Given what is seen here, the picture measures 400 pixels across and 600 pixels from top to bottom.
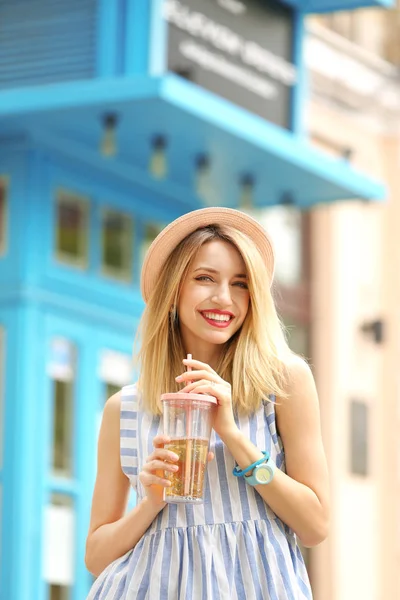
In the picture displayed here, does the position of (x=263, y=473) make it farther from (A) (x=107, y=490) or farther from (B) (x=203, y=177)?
(B) (x=203, y=177)

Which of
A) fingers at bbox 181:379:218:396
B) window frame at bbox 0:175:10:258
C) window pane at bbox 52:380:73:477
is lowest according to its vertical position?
fingers at bbox 181:379:218:396

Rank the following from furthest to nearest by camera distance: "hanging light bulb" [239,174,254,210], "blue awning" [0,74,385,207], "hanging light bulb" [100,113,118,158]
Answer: "hanging light bulb" [239,174,254,210] → "hanging light bulb" [100,113,118,158] → "blue awning" [0,74,385,207]

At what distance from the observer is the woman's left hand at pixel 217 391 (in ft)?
10.6

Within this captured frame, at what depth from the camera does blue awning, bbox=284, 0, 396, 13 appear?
881 centimetres

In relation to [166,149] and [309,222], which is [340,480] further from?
[166,149]

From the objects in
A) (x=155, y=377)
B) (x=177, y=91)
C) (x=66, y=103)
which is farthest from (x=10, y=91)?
(x=155, y=377)

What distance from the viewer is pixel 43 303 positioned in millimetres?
7867

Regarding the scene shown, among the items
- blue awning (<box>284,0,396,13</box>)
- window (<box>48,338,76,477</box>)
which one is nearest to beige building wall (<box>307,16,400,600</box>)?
blue awning (<box>284,0,396,13</box>)

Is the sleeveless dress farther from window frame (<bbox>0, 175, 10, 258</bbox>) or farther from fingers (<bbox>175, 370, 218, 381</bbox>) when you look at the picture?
window frame (<bbox>0, 175, 10, 258</bbox>)

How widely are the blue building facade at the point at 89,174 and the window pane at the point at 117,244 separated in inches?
0.4

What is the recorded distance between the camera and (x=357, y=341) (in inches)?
581

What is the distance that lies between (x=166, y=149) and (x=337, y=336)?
260 inches

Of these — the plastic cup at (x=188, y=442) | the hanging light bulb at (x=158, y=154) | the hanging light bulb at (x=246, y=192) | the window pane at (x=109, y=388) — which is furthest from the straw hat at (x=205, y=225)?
the hanging light bulb at (x=246, y=192)

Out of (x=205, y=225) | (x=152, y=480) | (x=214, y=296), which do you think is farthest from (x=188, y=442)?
(x=205, y=225)
